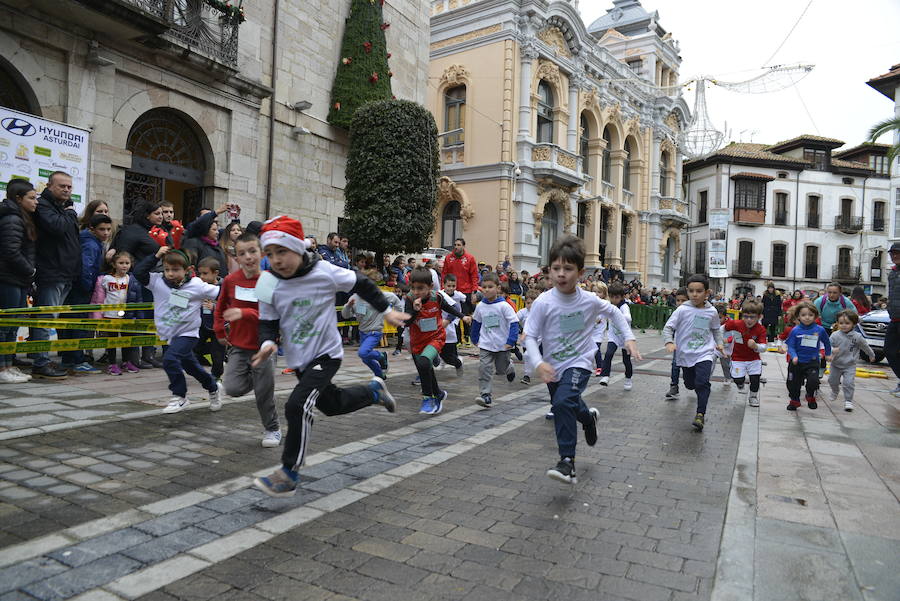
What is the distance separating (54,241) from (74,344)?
1.27 m

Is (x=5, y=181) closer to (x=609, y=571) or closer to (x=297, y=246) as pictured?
(x=297, y=246)

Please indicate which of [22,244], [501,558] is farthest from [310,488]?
[22,244]

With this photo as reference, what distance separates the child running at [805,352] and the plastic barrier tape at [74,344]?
842 cm

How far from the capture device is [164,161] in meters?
13.1

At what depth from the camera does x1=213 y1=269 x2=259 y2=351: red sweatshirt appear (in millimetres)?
5207

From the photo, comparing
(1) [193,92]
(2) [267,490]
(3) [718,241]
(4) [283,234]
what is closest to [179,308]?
(4) [283,234]

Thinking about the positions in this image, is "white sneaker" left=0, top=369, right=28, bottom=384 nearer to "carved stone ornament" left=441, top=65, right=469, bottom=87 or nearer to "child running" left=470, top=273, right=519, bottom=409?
"child running" left=470, top=273, right=519, bottom=409

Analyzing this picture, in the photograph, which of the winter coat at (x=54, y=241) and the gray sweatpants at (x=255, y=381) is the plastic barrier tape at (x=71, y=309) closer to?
the winter coat at (x=54, y=241)

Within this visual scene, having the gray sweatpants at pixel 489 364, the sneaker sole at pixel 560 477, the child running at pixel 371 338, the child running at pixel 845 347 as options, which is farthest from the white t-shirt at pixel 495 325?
the child running at pixel 845 347

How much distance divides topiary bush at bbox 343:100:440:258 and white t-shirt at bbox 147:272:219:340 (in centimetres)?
856

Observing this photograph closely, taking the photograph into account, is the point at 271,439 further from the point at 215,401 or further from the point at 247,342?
the point at 215,401

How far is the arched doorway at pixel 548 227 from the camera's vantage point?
27.5 meters

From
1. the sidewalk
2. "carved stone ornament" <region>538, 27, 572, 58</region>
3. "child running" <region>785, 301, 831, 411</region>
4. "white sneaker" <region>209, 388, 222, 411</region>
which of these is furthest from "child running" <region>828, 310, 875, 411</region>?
"carved stone ornament" <region>538, 27, 572, 58</region>

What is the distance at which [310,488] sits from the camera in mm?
4117
